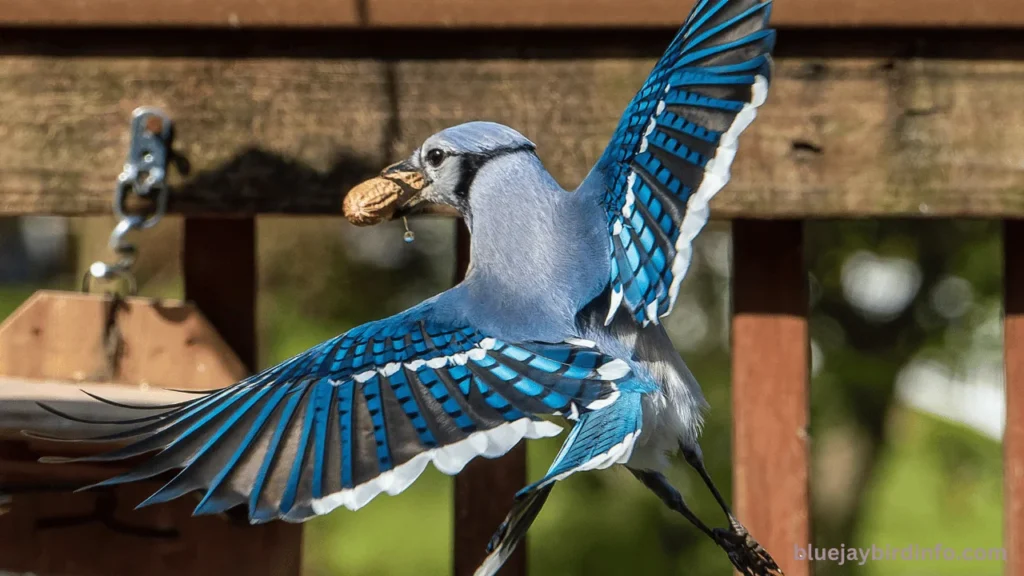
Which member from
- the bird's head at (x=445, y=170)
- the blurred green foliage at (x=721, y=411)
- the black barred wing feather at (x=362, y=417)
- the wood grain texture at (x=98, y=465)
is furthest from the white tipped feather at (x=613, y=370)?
the blurred green foliage at (x=721, y=411)

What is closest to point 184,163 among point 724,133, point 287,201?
point 287,201

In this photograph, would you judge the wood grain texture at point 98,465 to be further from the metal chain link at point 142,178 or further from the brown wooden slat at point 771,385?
the brown wooden slat at point 771,385

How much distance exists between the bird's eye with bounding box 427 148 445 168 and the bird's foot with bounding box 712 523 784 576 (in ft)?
1.28

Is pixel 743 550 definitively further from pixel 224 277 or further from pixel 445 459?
pixel 224 277

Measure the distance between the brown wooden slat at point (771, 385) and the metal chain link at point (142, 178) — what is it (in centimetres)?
64

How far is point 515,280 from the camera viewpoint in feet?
3.25

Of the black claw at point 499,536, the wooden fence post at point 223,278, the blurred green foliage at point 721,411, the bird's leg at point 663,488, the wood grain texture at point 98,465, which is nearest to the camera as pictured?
the black claw at point 499,536

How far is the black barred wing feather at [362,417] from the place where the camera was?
0.78m

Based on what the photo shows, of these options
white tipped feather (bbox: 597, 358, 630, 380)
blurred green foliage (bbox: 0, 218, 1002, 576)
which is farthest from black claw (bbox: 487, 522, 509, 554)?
blurred green foliage (bbox: 0, 218, 1002, 576)

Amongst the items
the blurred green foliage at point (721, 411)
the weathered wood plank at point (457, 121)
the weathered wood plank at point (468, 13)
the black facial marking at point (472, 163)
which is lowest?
the blurred green foliage at point (721, 411)

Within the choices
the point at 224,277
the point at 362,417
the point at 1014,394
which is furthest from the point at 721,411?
the point at 362,417

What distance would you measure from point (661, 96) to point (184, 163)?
61 cm

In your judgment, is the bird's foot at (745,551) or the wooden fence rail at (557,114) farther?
the wooden fence rail at (557,114)

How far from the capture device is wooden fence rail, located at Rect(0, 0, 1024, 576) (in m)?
1.29
